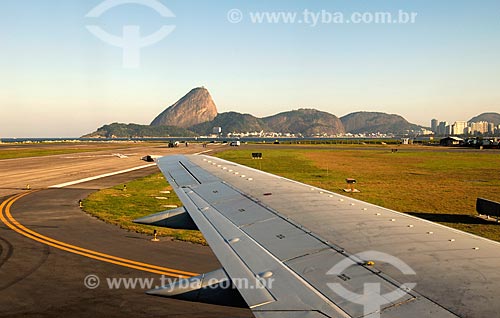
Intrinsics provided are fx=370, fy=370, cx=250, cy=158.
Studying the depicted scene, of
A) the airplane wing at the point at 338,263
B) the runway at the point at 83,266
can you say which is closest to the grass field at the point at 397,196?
the runway at the point at 83,266

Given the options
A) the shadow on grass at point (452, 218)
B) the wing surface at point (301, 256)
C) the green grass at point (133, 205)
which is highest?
the wing surface at point (301, 256)

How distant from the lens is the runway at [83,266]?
811 cm

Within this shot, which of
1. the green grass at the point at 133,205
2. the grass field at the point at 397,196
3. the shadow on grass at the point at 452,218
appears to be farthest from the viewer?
the shadow on grass at the point at 452,218

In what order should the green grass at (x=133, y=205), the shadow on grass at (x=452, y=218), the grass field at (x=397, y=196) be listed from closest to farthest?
the green grass at (x=133, y=205) < the grass field at (x=397, y=196) < the shadow on grass at (x=452, y=218)

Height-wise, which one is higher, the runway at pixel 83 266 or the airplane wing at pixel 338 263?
the airplane wing at pixel 338 263

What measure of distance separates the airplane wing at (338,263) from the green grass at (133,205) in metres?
Result: 7.65

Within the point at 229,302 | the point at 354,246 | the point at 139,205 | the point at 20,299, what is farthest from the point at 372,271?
the point at 139,205

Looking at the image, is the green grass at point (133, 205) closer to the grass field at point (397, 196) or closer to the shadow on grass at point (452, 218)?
the grass field at point (397, 196)

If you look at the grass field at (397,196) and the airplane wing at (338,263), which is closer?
the airplane wing at (338,263)

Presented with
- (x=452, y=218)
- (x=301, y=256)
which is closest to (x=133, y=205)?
(x=452, y=218)

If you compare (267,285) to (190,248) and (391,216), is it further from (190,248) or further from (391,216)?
(190,248)

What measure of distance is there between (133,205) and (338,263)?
A: 59.4ft

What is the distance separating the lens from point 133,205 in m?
20.6

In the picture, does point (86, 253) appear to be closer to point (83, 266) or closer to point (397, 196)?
point (83, 266)
